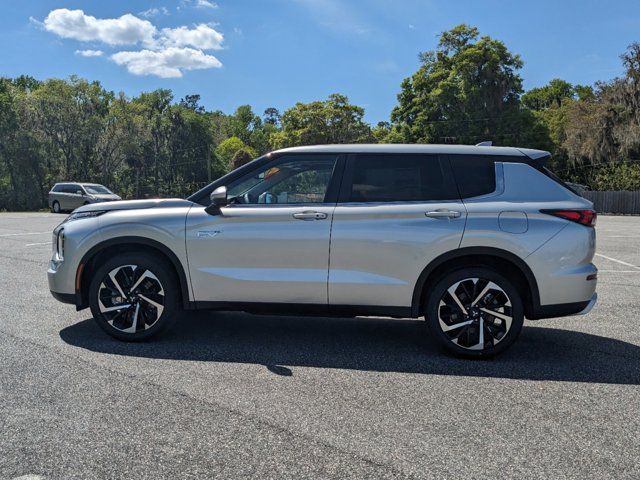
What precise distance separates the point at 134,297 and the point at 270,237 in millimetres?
1419

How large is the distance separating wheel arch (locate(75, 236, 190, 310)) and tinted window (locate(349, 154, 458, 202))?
1706 millimetres

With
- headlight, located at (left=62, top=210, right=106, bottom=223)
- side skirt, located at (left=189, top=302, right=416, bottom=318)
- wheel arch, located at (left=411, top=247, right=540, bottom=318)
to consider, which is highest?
headlight, located at (left=62, top=210, right=106, bottom=223)

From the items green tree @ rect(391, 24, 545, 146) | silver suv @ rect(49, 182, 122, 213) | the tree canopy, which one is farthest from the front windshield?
green tree @ rect(391, 24, 545, 146)

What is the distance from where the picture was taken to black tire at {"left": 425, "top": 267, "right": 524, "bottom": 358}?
15.5 feet

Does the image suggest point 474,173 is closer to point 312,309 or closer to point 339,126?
point 312,309

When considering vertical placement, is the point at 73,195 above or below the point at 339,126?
below

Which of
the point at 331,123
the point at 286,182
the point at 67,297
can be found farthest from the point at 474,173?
the point at 331,123

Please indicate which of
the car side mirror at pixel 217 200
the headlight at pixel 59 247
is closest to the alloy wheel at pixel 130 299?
the headlight at pixel 59 247

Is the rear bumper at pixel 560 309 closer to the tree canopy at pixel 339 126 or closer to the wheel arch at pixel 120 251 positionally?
the wheel arch at pixel 120 251

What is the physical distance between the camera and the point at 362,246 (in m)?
4.77

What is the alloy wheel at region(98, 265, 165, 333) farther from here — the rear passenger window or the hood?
A: the rear passenger window

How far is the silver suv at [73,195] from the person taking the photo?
29953 mm

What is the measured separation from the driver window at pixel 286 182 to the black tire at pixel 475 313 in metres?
1.40

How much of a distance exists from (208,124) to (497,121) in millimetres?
39571
